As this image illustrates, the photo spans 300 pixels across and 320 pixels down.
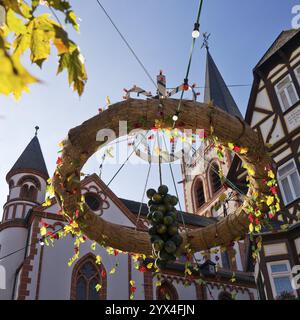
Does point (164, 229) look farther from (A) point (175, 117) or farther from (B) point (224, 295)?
(B) point (224, 295)

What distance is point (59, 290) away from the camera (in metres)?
18.3

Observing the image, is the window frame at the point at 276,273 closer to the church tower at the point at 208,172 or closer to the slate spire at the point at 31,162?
the slate spire at the point at 31,162

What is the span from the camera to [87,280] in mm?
19391

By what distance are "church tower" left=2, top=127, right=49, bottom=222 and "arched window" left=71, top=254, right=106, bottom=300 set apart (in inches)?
233

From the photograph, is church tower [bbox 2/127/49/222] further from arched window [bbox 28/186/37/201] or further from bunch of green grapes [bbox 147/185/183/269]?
bunch of green grapes [bbox 147/185/183/269]

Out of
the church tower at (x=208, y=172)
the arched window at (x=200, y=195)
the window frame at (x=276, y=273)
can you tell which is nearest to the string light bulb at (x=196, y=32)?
the window frame at (x=276, y=273)

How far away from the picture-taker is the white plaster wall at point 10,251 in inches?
792

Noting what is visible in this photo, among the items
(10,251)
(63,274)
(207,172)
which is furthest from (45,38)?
(207,172)

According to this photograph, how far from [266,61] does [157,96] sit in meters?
12.1

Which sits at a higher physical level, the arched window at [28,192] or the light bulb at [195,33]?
the arched window at [28,192]

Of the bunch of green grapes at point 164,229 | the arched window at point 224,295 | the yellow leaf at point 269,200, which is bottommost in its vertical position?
the bunch of green grapes at point 164,229

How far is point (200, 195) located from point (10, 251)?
1029 inches

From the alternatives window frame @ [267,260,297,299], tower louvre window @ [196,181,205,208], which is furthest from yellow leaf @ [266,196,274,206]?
tower louvre window @ [196,181,205,208]

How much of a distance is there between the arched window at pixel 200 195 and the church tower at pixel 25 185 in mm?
20889
